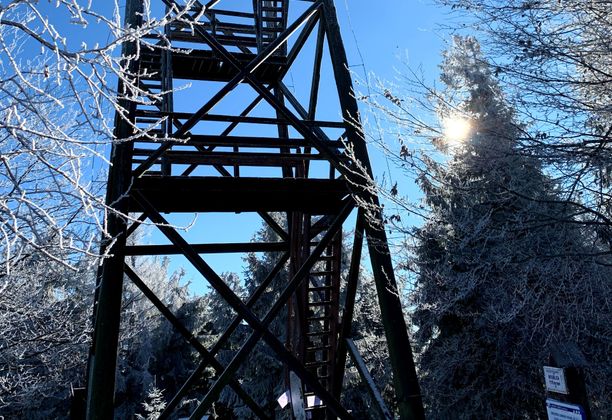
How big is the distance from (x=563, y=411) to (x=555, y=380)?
0.89ft

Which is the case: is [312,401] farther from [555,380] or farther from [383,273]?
[555,380]

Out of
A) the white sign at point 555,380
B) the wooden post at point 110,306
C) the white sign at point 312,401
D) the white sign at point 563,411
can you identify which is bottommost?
the white sign at point 563,411

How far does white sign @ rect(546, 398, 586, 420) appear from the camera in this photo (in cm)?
408

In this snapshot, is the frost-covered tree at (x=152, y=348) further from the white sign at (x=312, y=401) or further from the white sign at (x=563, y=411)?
the white sign at (x=563, y=411)

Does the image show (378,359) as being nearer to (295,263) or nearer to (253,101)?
(295,263)

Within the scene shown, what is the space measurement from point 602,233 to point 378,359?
13.6m

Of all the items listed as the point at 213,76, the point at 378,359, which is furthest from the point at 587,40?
the point at 378,359

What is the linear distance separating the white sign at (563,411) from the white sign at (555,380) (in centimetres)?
12

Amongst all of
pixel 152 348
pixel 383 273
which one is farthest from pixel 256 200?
pixel 152 348

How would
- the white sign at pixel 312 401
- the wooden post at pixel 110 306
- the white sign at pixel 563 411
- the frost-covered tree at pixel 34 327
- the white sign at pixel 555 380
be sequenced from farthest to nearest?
the frost-covered tree at pixel 34 327 → the white sign at pixel 312 401 → the white sign at pixel 555 380 → the white sign at pixel 563 411 → the wooden post at pixel 110 306

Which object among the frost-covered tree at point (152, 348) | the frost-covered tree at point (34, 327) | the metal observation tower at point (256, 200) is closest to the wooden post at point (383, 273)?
the metal observation tower at point (256, 200)

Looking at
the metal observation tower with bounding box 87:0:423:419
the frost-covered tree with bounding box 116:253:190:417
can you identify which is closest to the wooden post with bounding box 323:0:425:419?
the metal observation tower with bounding box 87:0:423:419

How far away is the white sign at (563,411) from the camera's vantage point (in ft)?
13.4

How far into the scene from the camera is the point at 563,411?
14.2 feet
